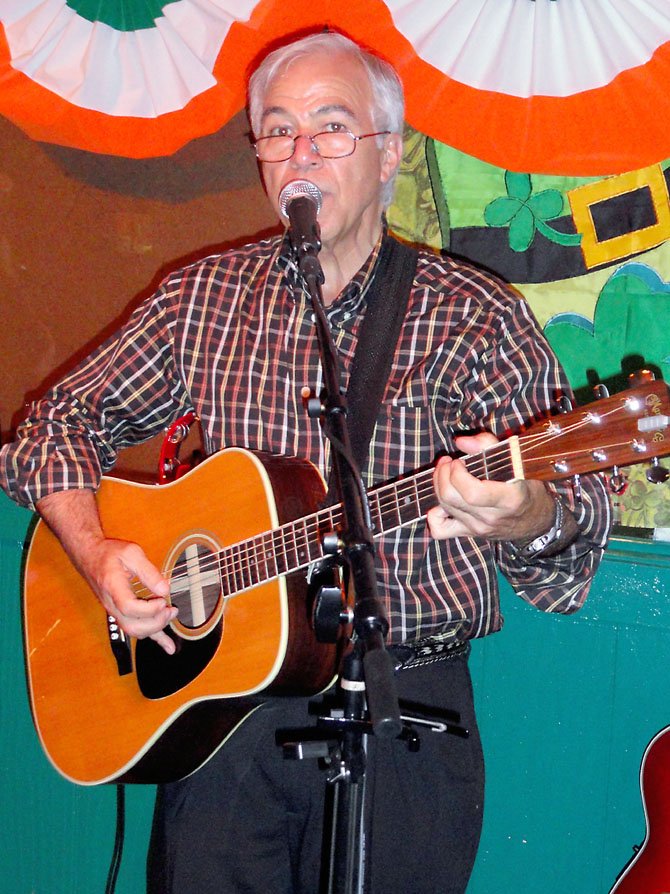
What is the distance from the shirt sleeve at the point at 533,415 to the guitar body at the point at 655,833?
1.51ft

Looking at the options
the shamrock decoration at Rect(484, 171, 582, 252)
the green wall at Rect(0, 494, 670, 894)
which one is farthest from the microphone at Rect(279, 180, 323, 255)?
the green wall at Rect(0, 494, 670, 894)

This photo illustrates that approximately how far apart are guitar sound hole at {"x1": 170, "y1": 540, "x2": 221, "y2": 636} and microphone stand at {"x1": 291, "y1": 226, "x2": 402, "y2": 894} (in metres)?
0.49

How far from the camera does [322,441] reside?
5.59 feet

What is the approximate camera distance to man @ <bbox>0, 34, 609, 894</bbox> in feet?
5.18

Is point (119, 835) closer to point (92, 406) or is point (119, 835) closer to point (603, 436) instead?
point (92, 406)

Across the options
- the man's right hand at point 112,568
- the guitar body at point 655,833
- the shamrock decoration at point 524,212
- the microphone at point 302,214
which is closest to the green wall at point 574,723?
the guitar body at point 655,833

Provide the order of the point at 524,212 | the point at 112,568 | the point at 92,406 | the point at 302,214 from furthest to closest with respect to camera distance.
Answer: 1. the point at 524,212
2. the point at 92,406
3. the point at 112,568
4. the point at 302,214

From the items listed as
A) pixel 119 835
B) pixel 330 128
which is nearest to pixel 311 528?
pixel 330 128

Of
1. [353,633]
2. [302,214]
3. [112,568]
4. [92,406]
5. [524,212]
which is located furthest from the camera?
[524,212]

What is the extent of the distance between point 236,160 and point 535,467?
65.6 inches

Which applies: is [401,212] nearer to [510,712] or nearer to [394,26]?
[394,26]

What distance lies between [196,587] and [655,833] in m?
1.01

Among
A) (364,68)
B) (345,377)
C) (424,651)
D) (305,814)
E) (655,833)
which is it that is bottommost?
(655,833)

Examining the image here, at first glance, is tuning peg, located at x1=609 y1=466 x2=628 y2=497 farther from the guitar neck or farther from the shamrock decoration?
the shamrock decoration
